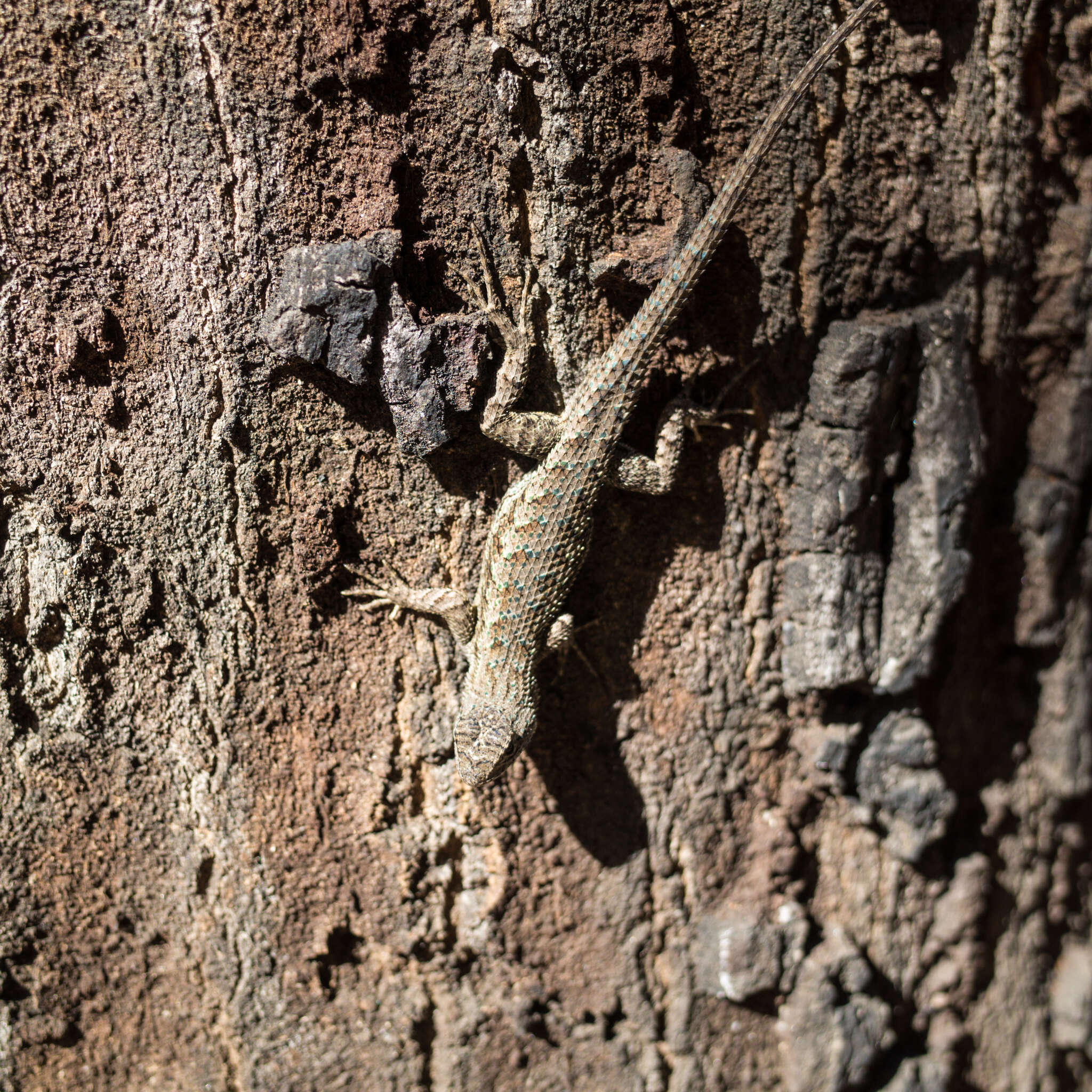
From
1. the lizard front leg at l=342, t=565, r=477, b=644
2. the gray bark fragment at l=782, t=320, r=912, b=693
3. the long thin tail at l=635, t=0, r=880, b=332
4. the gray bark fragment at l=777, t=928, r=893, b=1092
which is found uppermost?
the long thin tail at l=635, t=0, r=880, b=332

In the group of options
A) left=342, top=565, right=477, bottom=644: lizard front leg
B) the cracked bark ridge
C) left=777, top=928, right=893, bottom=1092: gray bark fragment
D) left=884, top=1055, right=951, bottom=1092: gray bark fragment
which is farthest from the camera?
left=884, top=1055, right=951, bottom=1092: gray bark fragment

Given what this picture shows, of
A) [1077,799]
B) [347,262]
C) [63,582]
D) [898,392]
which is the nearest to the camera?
[347,262]

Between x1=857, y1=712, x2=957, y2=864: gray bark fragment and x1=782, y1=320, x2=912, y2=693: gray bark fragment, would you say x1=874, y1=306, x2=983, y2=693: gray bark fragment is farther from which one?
x1=857, y1=712, x2=957, y2=864: gray bark fragment

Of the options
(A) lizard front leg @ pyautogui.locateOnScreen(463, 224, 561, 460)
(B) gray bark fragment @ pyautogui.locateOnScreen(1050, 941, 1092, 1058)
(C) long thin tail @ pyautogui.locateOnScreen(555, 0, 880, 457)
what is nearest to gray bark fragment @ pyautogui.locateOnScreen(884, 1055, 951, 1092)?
(B) gray bark fragment @ pyautogui.locateOnScreen(1050, 941, 1092, 1058)

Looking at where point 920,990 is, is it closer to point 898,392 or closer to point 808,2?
point 898,392

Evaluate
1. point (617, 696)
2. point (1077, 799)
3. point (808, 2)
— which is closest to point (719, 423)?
point (617, 696)

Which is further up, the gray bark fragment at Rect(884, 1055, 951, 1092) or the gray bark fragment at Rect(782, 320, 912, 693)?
the gray bark fragment at Rect(782, 320, 912, 693)

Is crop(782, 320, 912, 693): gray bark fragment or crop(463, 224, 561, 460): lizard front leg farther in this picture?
crop(782, 320, 912, 693): gray bark fragment

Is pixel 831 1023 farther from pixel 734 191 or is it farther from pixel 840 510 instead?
pixel 734 191
